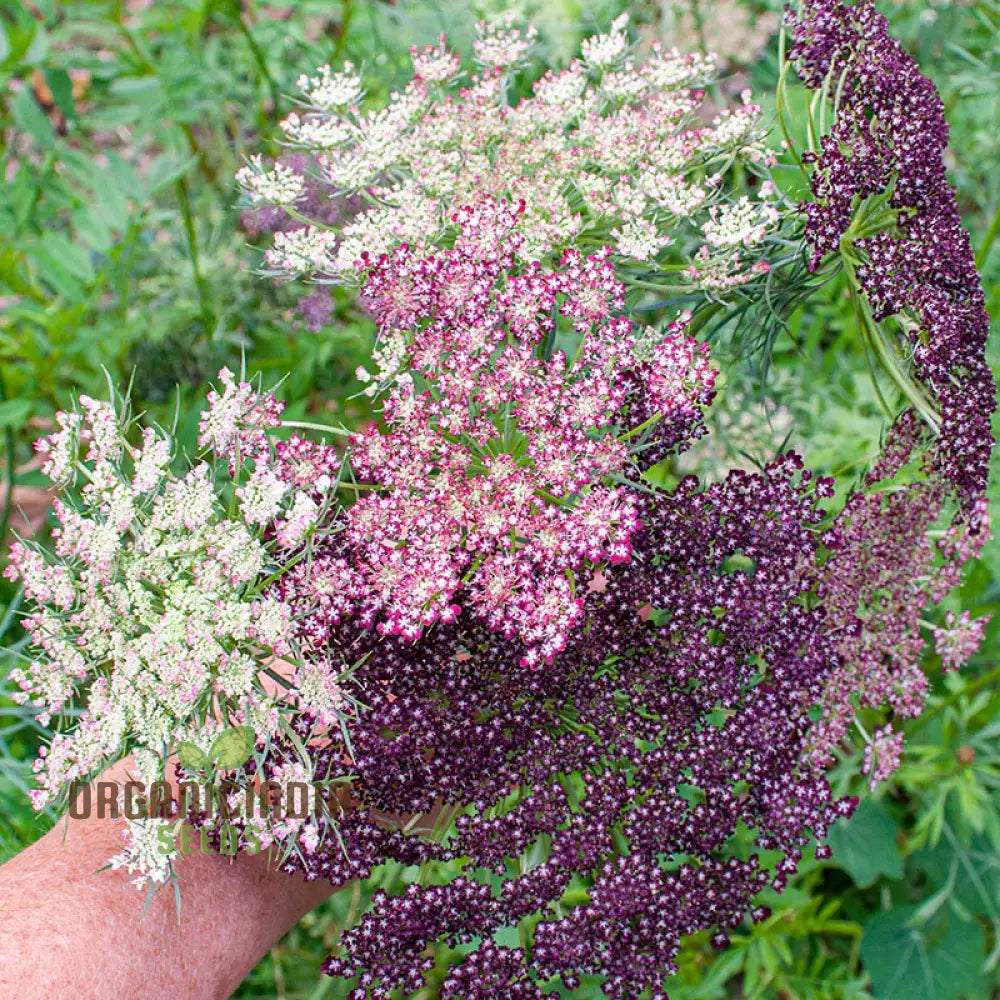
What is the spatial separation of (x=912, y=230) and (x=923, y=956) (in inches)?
54.9

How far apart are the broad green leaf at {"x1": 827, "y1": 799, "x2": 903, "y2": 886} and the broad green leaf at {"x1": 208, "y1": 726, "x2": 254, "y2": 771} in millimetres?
1151

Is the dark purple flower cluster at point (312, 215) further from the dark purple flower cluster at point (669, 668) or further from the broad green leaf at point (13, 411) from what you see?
the dark purple flower cluster at point (669, 668)

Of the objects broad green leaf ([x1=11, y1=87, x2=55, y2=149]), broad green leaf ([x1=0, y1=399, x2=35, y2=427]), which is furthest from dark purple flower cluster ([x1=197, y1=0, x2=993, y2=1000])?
broad green leaf ([x1=11, y1=87, x2=55, y2=149])

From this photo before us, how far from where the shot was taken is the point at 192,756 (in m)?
0.93

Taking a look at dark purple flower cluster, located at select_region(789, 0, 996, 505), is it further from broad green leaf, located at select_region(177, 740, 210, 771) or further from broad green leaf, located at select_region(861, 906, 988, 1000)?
broad green leaf, located at select_region(861, 906, 988, 1000)

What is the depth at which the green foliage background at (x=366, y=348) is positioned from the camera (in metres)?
1.60

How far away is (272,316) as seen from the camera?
1.85 meters

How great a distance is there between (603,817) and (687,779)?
0.10m

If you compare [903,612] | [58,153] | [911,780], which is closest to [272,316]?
[58,153]

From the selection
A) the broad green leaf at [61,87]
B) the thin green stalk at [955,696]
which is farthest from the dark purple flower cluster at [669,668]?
the broad green leaf at [61,87]

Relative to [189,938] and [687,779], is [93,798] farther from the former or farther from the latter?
[687,779]

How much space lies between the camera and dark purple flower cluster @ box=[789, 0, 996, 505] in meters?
→ 0.94

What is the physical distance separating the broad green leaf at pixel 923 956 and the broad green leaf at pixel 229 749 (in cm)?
135

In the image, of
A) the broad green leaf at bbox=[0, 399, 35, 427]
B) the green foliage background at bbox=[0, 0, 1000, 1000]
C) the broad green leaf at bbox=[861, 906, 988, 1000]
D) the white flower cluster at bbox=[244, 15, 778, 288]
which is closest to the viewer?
the white flower cluster at bbox=[244, 15, 778, 288]
